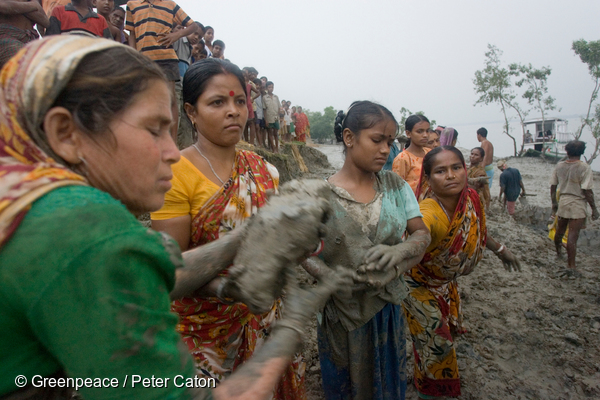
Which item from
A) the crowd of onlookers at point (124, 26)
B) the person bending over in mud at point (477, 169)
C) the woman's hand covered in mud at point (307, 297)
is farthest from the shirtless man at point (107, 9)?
the person bending over in mud at point (477, 169)

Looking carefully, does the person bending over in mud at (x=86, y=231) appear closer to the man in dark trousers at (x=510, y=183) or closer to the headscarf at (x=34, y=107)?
the headscarf at (x=34, y=107)

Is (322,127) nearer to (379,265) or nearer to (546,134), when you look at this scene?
(546,134)

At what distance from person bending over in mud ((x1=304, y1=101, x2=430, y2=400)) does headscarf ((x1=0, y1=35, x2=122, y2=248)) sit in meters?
1.42

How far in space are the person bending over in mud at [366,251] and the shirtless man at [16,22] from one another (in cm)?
260

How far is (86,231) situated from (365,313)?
168 centimetres

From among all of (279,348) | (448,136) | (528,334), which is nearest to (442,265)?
(528,334)

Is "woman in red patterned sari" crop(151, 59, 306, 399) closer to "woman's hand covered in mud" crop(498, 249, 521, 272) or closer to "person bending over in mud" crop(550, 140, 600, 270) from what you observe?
"woman's hand covered in mud" crop(498, 249, 521, 272)

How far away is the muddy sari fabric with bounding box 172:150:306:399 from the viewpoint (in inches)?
64.9

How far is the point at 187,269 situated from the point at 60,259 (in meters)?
0.74

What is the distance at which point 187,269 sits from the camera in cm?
129

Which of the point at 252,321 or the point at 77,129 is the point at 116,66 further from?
the point at 252,321

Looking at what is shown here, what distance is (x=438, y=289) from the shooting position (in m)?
2.62

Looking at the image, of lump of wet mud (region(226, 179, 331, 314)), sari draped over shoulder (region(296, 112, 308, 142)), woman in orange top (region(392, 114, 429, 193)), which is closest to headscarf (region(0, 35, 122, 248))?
lump of wet mud (region(226, 179, 331, 314))

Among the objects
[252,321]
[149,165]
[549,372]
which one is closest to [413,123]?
[549,372]
